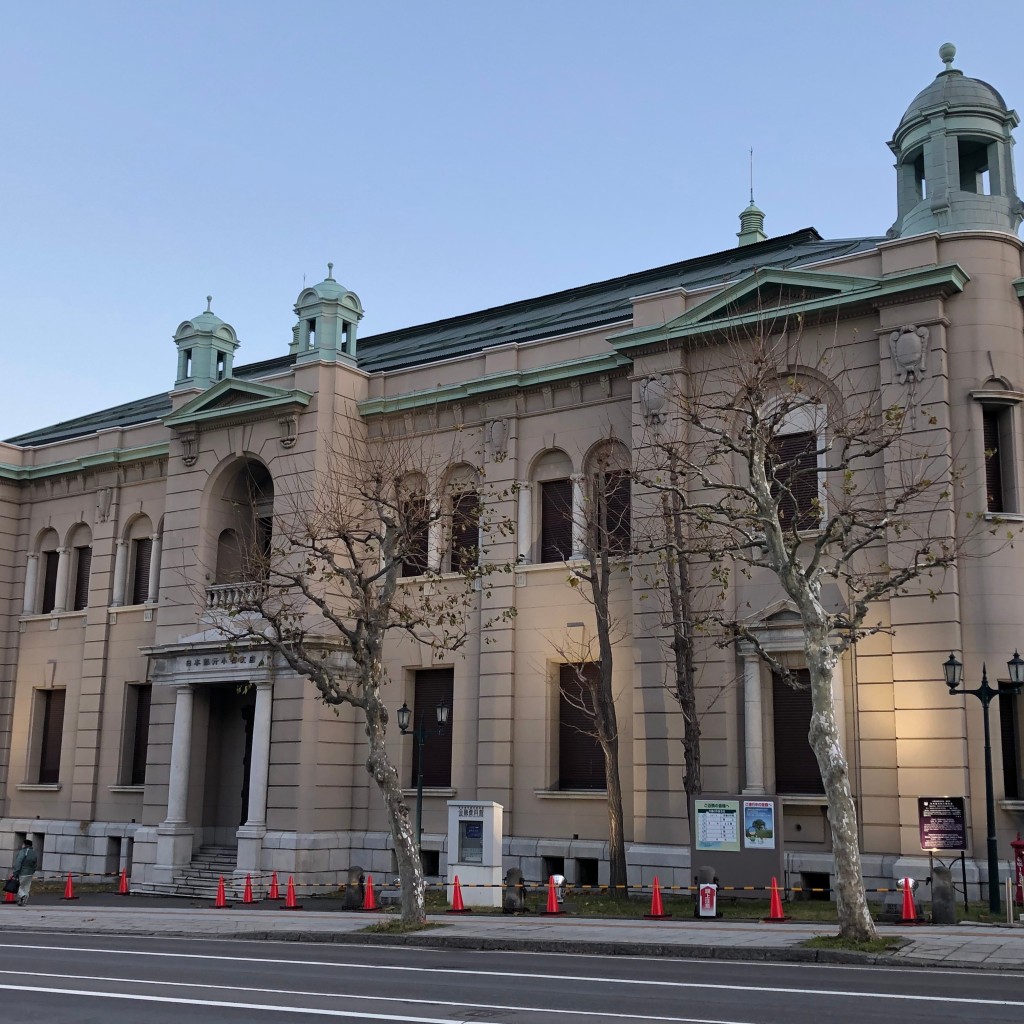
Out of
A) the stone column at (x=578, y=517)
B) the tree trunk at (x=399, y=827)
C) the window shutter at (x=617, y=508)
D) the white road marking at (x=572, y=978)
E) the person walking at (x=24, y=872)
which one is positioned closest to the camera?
the white road marking at (x=572, y=978)

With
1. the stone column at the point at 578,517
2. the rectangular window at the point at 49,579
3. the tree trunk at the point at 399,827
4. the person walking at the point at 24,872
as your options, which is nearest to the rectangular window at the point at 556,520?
the stone column at the point at 578,517

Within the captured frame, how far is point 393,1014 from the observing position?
12344 mm

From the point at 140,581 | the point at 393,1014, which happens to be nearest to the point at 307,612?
the point at 140,581

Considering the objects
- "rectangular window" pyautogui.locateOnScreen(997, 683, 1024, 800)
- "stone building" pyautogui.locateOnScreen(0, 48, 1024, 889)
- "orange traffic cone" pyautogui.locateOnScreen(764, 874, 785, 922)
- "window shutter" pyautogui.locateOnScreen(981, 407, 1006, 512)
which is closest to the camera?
"orange traffic cone" pyautogui.locateOnScreen(764, 874, 785, 922)

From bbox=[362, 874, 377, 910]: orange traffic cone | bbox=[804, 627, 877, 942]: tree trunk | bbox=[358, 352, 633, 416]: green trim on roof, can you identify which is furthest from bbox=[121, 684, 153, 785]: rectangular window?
bbox=[804, 627, 877, 942]: tree trunk

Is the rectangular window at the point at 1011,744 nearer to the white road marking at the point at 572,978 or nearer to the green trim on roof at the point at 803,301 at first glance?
the green trim on roof at the point at 803,301

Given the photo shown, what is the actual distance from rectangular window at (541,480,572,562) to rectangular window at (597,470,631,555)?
1.08 m

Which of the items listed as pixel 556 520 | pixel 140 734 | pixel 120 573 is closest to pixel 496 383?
pixel 556 520

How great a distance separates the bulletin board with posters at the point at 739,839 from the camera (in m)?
23.2

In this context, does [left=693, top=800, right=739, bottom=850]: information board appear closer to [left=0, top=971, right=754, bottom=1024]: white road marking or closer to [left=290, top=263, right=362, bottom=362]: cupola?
[left=0, top=971, right=754, bottom=1024]: white road marking

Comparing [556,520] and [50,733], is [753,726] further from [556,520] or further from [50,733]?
[50,733]

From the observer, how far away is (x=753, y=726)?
26.4 m

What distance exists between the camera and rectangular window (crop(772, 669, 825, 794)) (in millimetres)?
26266

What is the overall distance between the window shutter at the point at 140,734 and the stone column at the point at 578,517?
1498 centimetres
